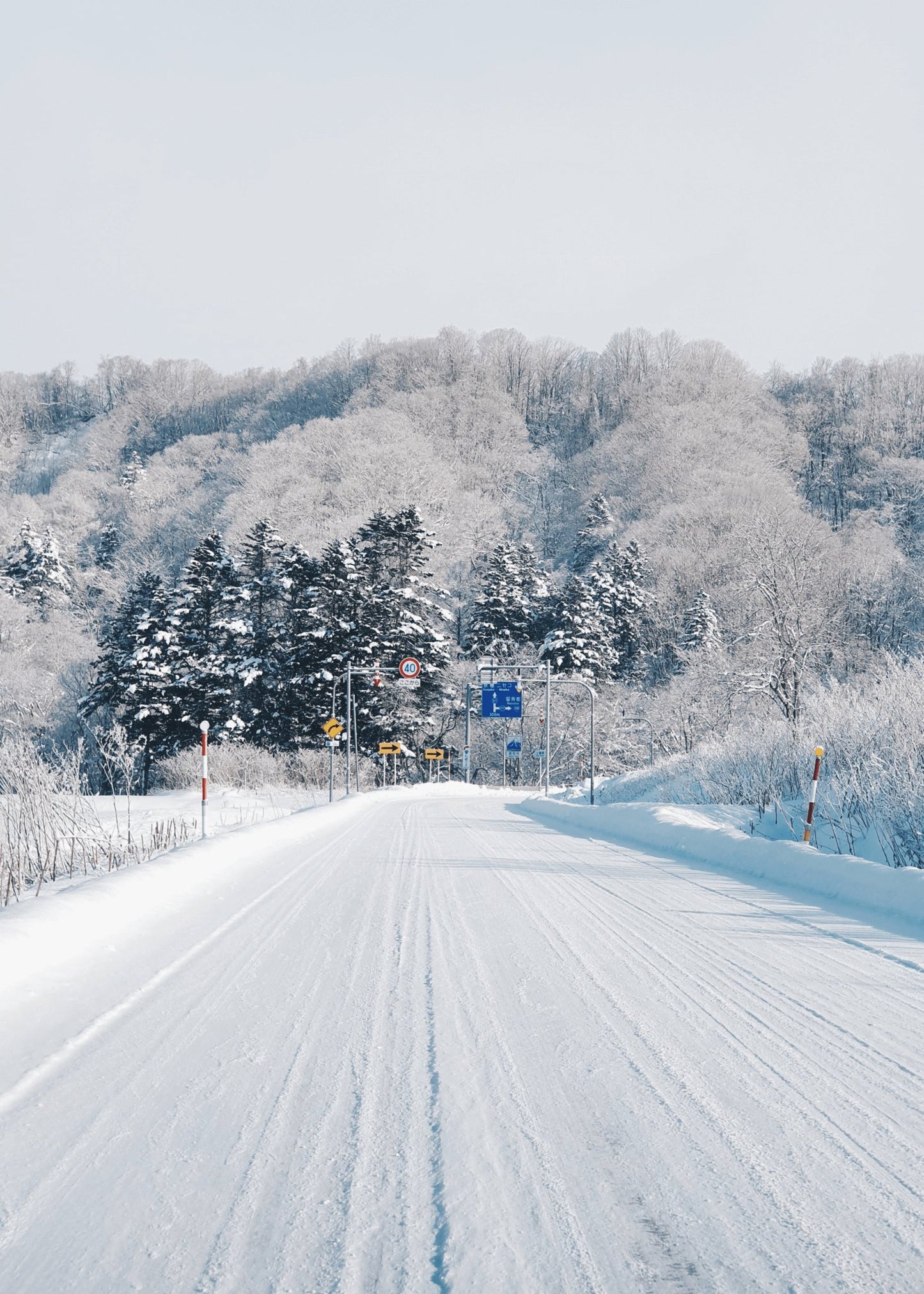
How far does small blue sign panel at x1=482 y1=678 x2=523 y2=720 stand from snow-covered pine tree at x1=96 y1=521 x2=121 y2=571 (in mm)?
54241

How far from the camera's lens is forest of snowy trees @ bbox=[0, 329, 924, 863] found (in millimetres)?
35312

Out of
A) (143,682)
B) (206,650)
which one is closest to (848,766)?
(143,682)

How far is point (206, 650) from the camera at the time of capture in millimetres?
55062

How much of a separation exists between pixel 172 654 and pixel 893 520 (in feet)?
191

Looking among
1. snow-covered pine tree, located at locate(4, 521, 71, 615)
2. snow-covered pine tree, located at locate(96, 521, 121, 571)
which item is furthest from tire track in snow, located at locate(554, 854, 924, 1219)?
snow-covered pine tree, located at locate(96, 521, 121, 571)

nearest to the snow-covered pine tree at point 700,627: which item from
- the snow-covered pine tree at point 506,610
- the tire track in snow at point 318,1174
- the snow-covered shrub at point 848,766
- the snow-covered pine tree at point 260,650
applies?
the snow-covered pine tree at point 506,610

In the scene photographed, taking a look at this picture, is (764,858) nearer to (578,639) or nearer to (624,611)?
(578,639)

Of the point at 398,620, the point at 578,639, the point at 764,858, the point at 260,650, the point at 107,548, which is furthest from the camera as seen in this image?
the point at 107,548

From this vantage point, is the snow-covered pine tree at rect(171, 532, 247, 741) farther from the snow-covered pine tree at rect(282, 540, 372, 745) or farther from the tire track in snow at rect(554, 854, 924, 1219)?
the tire track in snow at rect(554, 854, 924, 1219)

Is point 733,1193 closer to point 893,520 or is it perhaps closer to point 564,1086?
point 564,1086

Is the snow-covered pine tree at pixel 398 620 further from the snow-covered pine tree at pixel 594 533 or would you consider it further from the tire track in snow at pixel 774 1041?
the tire track in snow at pixel 774 1041

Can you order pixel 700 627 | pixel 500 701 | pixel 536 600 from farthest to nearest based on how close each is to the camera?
pixel 536 600, pixel 700 627, pixel 500 701

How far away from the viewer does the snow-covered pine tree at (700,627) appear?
59.9 meters

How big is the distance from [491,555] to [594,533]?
62.4 ft
